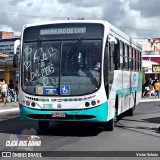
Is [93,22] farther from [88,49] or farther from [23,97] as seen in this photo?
[23,97]

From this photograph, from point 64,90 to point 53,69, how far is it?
69 centimetres

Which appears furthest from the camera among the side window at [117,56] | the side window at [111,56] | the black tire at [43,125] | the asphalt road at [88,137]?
the black tire at [43,125]

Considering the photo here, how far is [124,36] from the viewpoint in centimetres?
1441

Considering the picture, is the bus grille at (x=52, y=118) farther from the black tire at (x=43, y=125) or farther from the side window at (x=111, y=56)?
the side window at (x=111, y=56)

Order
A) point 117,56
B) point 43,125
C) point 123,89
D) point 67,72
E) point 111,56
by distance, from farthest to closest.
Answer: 1. point 123,89
2. point 43,125
3. point 117,56
4. point 111,56
5. point 67,72

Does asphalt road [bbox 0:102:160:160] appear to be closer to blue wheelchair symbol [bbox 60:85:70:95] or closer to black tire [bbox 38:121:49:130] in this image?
black tire [bbox 38:121:49:130]

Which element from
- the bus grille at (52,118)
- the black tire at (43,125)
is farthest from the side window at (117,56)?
the black tire at (43,125)

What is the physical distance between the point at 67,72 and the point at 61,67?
22 cm

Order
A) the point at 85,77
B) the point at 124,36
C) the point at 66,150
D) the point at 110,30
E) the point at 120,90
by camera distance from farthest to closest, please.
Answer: the point at 124,36 → the point at 120,90 → the point at 110,30 → the point at 85,77 → the point at 66,150

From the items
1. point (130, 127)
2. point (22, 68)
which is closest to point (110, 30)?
point (22, 68)

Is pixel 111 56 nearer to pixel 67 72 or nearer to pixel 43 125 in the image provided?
pixel 67 72

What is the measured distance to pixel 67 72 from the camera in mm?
10867

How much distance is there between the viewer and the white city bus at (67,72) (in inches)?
422

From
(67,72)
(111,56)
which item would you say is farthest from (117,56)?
(67,72)
